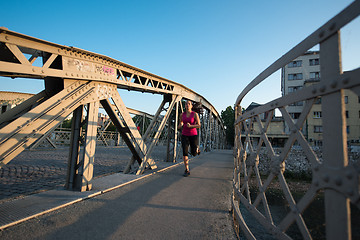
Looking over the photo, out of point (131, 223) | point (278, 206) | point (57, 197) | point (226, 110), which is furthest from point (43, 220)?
point (226, 110)

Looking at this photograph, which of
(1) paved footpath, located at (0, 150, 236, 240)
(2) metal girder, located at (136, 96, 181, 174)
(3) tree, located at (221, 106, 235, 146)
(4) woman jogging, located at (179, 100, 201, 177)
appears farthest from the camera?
(3) tree, located at (221, 106, 235, 146)

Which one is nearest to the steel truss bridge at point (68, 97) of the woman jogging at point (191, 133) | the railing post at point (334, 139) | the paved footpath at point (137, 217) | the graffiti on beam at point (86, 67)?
the graffiti on beam at point (86, 67)

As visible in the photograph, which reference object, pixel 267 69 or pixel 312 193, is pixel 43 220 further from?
pixel 267 69

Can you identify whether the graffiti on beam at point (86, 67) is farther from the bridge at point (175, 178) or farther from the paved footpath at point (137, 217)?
the paved footpath at point (137, 217)

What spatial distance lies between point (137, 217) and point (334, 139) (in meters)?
2.14

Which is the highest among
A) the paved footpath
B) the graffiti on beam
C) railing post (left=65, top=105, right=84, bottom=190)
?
the graffiti on beam

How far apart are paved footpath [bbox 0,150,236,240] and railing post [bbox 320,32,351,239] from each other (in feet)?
4.03

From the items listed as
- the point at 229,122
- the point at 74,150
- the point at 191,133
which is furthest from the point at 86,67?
the point at 229,122

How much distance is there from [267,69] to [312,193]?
3.86 feet

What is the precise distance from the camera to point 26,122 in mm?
2428

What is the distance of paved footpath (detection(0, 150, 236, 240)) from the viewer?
1.85m

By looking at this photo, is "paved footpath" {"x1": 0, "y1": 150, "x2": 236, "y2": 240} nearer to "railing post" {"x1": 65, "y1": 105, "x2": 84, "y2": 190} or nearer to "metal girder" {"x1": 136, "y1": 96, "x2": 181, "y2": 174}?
"railing post" {"x1": 65, "y1": 105, "x2": 84, "y2": 190}

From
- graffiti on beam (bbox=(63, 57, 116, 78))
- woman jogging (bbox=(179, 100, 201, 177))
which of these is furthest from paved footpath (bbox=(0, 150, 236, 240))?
graffiti on beam (bbox=(63, 57, 116, 78))

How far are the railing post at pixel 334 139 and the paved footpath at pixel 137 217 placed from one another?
1.23m
